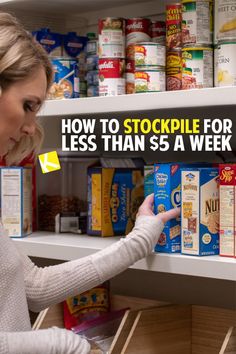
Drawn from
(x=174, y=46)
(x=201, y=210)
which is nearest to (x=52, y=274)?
Answer: (x=201, y=210)

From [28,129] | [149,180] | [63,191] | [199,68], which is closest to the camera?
[28,129]

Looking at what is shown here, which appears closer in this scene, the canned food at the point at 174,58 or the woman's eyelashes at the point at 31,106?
the woman's eyelashes at the point at 31,106

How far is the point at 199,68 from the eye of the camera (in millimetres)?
1800

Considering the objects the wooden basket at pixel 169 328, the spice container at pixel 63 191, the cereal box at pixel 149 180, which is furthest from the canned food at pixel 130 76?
the wooden basket at pixel 169 328

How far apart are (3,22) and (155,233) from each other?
2.00 ft

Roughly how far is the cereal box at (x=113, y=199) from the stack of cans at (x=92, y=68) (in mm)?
225

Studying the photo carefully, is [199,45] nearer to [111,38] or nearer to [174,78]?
[174,78]

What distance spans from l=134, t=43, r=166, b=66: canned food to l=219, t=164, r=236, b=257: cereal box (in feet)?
1.10

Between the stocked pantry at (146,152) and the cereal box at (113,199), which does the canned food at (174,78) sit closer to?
the stocked pantry at (146,152)

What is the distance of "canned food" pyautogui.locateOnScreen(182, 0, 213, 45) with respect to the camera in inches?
71.0

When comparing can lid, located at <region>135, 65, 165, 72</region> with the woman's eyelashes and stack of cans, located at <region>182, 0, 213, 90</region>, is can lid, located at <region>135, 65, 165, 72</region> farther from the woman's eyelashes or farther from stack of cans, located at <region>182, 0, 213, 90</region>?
the woman's eyelashes

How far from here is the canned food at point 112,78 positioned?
196 cm

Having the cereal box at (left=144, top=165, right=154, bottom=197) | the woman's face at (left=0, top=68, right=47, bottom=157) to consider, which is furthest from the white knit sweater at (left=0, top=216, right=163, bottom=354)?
the woman's face at (left=0, top=68, right=47, bottom=157)

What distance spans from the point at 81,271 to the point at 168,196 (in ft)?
0.93
